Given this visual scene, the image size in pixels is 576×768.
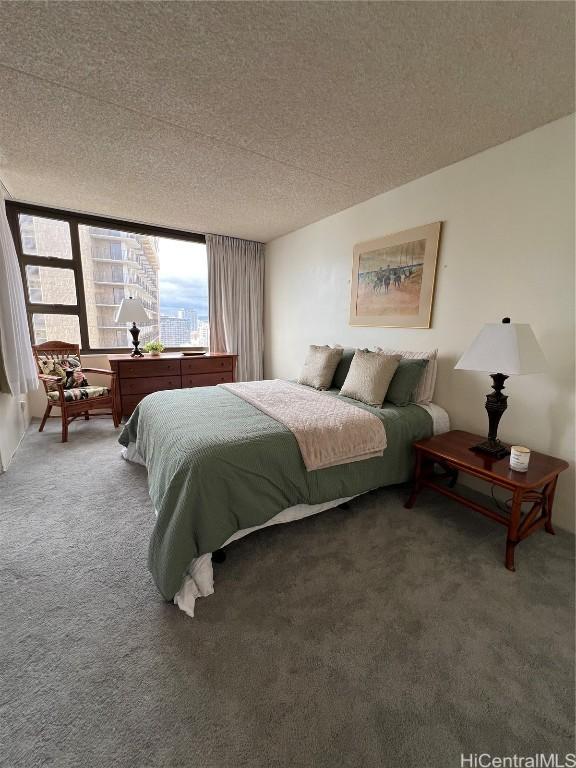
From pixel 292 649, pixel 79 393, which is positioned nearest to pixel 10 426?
pixel 79 393

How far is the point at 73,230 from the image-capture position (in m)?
3.83

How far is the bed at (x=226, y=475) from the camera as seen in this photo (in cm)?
149

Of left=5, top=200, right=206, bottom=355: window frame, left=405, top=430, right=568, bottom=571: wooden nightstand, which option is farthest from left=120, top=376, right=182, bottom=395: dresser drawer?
left=405, top=430, right=568, bottom=571: wooden nightstand

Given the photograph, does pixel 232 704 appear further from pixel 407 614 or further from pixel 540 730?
pixel 540 730

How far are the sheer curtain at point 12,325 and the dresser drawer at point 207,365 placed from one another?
156 centimetres

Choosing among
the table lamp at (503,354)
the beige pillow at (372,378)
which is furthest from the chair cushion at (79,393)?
the table lamp at (503,354)

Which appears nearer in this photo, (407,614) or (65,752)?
(65,752)

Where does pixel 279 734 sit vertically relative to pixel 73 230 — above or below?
below

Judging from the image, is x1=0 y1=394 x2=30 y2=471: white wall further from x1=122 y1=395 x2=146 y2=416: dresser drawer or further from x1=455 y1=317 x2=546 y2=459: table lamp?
x1=455 y1=317 x2=546 y2=459: table lamp

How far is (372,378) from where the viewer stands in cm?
252

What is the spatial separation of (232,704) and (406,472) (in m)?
1.68

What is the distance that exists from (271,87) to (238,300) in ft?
10.2

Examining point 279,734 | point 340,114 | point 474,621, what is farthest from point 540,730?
point 340,114

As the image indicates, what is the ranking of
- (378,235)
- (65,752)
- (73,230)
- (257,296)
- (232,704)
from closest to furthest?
(65,752), (232,704), (378,235), (73,230), (257,296)
